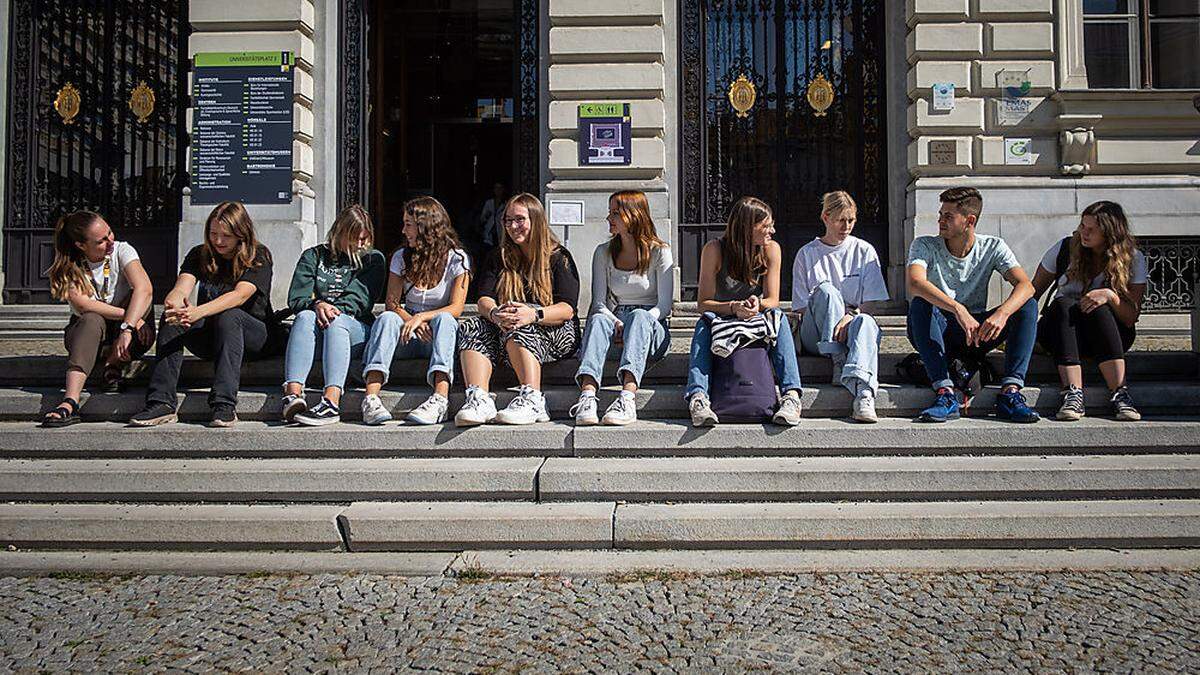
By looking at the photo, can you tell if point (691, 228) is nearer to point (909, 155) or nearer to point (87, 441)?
point (909, 155)

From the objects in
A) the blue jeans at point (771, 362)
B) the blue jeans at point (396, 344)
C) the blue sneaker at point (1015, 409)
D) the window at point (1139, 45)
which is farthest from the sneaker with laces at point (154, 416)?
the window at point (1139, 45)

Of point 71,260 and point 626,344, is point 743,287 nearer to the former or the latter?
point 626,344

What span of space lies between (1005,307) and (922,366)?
614mm

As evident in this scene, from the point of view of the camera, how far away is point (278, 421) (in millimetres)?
5832

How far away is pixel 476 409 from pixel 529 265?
1.10 meters

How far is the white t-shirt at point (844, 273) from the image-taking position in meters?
6.24

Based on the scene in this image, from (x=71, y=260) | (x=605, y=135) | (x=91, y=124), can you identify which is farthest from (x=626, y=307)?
(x=91, y=124)

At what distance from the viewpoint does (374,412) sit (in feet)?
18.4

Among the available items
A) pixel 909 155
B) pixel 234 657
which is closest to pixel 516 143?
pixel 909 155

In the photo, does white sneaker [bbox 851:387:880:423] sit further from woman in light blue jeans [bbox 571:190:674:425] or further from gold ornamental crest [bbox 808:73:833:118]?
gold ornamental crest [bbox 808:73:833:118]

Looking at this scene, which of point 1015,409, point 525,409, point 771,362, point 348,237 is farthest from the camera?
point 348,237

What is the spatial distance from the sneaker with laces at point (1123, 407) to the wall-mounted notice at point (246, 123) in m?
8.29

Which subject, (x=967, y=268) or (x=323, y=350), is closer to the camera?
(x=323, y=350)

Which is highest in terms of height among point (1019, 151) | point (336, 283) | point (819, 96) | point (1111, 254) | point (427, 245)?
point (819, 96)
